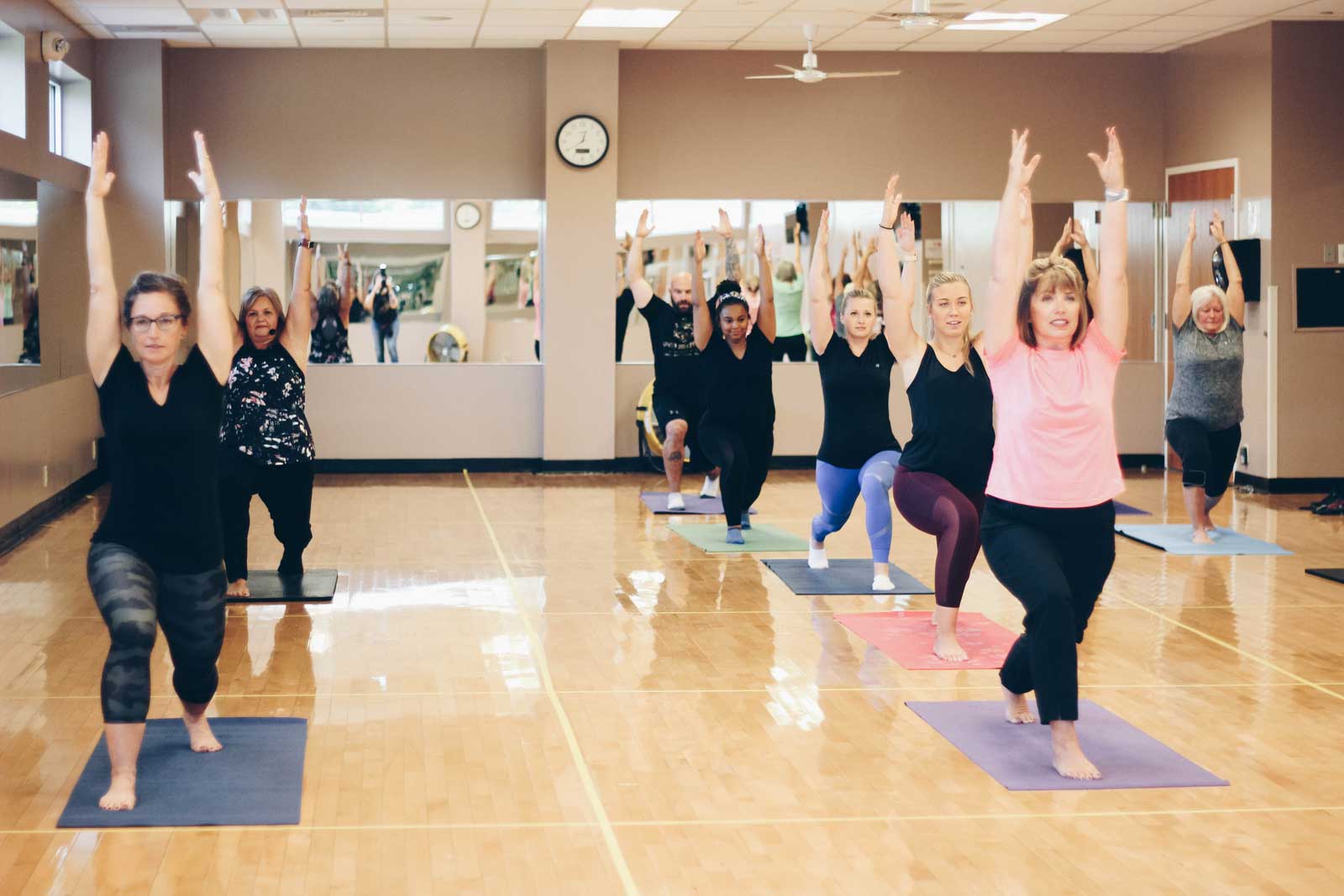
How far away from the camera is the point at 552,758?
4.21 m

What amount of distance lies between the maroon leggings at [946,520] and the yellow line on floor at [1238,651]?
3.61 ft

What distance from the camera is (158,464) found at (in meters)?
3.75

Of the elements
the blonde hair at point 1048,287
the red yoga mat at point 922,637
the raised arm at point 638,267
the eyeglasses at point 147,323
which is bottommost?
the red yoga mat at point 922,637

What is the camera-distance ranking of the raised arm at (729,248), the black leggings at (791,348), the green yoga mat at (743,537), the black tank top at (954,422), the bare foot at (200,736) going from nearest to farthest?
1. the bare foot at (200,736)
2. the black tank top at (954,422)
3. the raised arm at (729,248)
4. the green yoga mat at (743,537)
5. the black leggings at (791,348)

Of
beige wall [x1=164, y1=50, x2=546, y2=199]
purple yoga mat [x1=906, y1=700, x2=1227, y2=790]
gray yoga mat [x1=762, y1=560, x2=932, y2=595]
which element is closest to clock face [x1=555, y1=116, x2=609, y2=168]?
beige wall [x1=164, y1=50, x2=546, y2=199]

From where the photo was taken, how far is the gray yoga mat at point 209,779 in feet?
11.9

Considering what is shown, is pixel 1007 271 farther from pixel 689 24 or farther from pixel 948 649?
pixel 689 24

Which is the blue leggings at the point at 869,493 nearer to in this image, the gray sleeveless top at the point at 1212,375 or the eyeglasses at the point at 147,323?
the gray sleeveless top at the point at 1212,375

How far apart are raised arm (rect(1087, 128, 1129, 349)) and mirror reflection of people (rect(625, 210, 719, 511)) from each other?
4739 mm

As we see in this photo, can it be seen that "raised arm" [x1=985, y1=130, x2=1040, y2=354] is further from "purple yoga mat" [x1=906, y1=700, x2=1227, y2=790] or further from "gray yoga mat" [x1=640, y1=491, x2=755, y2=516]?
"gray yoga mat" [x1=640, y1=491, x2=755, y2=516]

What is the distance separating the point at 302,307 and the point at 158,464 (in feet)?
7.92

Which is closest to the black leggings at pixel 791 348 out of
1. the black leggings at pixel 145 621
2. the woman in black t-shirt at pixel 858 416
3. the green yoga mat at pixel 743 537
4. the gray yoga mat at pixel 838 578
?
the green yoga mat at pixel 743 537

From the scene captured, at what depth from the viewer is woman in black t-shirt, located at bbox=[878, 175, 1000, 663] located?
5133mm

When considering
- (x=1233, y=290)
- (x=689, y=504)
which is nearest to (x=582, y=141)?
(x=689, y=504)
